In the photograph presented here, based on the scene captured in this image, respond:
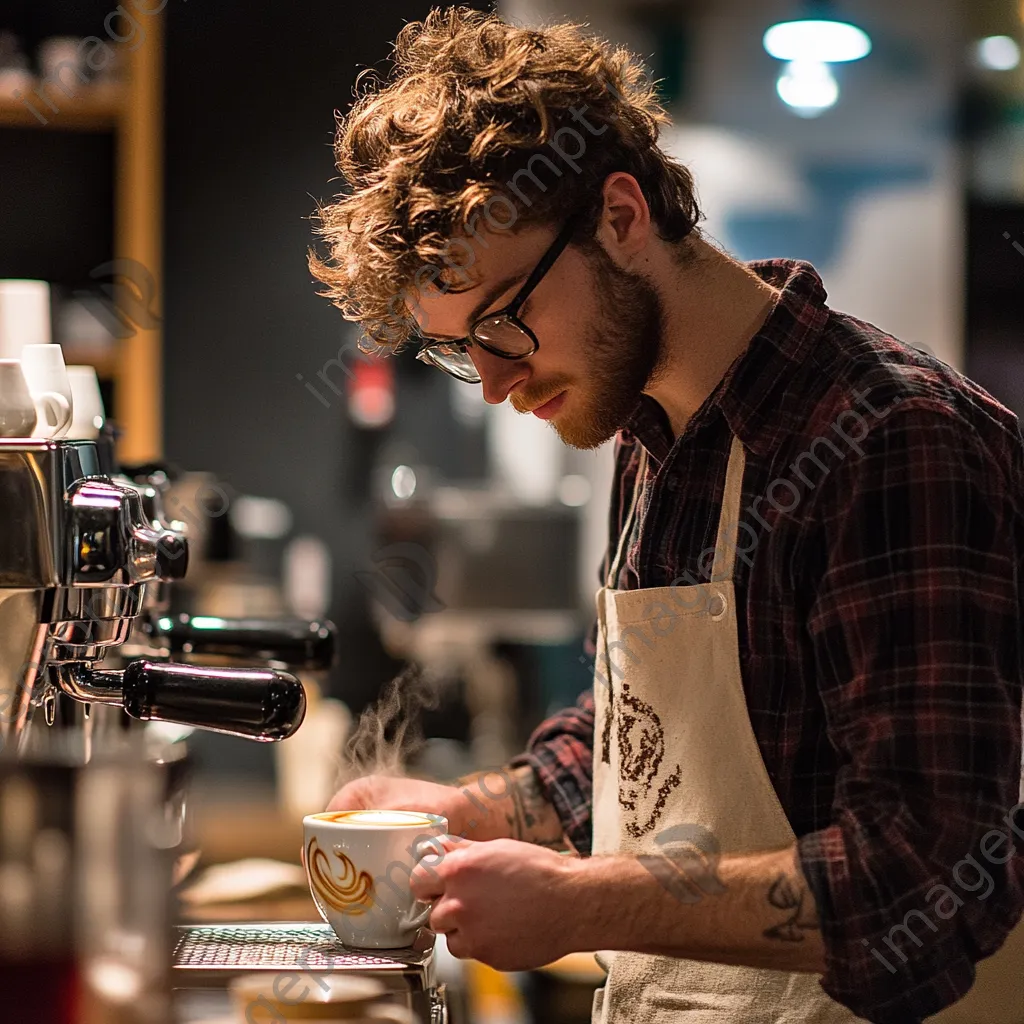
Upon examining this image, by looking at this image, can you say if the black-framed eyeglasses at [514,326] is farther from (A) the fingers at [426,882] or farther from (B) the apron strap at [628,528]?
(A) the fingers at [426,882]

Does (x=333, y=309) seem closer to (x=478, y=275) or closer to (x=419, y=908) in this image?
(x=478, y=275)

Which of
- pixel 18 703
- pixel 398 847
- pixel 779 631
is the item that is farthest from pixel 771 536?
pixel 18 703

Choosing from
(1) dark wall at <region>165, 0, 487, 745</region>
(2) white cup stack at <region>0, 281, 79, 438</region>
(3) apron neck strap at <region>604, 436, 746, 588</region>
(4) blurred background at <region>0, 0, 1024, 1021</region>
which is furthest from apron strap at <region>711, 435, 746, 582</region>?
(1) dark wall at <region>165, 0, 487, 745</region>

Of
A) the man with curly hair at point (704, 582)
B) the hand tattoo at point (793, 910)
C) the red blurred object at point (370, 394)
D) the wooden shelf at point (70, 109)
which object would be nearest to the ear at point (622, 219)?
the man with curly hair at point (704, 582)

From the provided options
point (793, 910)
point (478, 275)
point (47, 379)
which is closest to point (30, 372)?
point (47, 379)

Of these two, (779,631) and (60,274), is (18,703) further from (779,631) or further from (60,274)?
(60,274)

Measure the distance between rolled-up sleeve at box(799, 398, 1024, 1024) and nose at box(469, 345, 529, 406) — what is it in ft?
1.14

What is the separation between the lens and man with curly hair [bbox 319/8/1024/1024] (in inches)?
38.9

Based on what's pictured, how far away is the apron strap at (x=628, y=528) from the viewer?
1.42 metres

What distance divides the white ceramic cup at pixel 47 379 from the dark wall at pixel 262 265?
2.97 meters

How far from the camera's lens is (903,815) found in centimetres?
98

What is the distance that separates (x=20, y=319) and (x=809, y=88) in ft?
9.36

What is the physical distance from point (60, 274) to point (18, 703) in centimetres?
304

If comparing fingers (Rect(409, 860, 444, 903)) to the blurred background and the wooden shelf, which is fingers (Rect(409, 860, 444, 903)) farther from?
the wooden shelf
